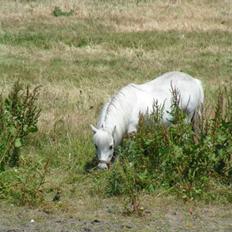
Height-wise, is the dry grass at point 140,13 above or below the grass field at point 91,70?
above

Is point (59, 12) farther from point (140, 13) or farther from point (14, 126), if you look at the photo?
point (14, 126)

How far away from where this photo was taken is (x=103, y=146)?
9180mm

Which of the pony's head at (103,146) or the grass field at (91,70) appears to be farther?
the pony's head at (103,146)

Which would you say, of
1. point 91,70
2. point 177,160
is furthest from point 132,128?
point 91,70

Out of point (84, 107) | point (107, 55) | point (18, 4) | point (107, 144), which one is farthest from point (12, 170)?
point (18, 4)

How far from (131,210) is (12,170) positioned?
6.41 feet

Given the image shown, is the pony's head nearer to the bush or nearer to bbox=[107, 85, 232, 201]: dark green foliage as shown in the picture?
bbox=[107, 85, 232, 201]: dark green foliage

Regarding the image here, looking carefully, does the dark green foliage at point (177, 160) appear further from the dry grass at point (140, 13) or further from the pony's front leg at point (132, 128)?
the dry grass at point (140, 13)

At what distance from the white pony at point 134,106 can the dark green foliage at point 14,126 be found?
2.98ft

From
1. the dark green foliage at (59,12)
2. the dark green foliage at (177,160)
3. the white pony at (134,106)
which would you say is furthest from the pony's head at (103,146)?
the dark green foliage at (59,12)

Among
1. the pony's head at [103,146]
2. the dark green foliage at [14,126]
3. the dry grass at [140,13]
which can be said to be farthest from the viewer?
the dry grass at [140,13]

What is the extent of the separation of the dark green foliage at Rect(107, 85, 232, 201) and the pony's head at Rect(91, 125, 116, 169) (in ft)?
0.55

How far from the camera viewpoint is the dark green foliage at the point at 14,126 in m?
9.30

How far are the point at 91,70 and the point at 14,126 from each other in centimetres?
857
